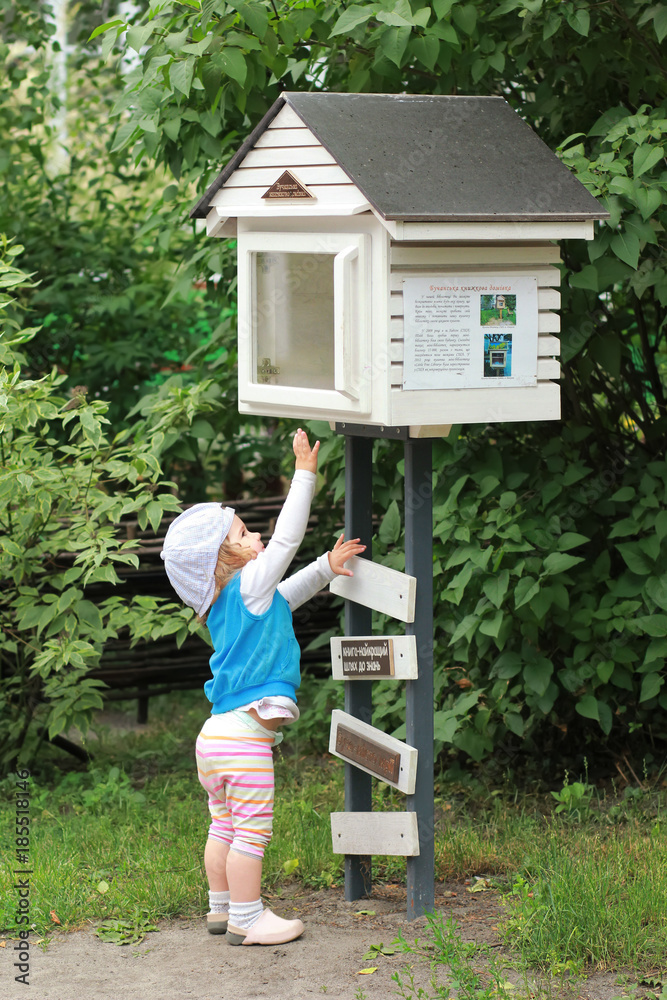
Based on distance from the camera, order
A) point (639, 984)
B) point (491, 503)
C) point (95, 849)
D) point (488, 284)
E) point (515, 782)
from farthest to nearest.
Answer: point (515, 782), point (491, 503), point (95, 849), point (488, 284), point (639, 984)

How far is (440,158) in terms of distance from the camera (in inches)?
132

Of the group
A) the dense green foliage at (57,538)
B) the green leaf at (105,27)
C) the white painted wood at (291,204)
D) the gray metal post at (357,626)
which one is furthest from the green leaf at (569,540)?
the green leaf at (105,27)

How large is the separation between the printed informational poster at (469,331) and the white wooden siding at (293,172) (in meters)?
0.31

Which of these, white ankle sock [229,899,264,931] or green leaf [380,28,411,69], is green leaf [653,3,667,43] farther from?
white ankle sock [229,899,264,931]

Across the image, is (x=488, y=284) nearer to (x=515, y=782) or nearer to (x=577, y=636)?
(x=577, y=636)

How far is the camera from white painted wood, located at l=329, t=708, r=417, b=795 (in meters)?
3.53

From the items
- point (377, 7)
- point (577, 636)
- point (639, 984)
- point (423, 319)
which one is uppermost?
point (377, 7)

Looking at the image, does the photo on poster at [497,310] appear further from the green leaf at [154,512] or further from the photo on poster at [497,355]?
the green leaf at [154,512]

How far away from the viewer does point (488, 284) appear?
3.35 m

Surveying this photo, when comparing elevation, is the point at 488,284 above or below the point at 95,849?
above

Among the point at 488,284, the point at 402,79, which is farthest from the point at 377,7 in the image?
the point at 488,284

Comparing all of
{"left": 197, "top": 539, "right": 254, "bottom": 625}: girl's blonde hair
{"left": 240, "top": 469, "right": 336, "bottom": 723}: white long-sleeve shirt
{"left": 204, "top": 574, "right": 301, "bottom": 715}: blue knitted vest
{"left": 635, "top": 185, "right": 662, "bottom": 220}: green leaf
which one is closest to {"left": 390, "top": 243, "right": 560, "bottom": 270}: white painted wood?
{"left": 635, "top": 185, "right": 662, "bottom": 220}: green leaf

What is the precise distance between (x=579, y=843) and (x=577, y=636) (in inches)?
33.1

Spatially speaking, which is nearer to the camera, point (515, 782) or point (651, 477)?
point (651, 477)
